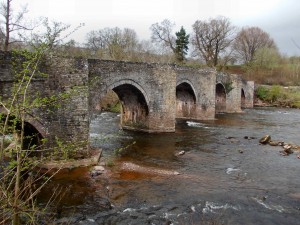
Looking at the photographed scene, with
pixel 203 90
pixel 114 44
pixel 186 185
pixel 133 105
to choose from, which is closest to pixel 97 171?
pixel 186 185

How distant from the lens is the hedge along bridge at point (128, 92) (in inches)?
477

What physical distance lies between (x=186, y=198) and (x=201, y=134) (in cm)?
1057

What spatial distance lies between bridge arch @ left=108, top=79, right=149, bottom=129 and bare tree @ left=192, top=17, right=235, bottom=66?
3075cm

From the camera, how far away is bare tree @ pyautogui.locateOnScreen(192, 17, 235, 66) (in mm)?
49375

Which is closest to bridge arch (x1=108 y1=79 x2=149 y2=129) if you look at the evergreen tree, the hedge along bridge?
the hedge along bridge

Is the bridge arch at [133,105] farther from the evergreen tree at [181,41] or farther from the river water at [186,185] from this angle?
the evergreen tree at [181,41]

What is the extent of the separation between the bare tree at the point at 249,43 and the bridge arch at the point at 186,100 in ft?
131

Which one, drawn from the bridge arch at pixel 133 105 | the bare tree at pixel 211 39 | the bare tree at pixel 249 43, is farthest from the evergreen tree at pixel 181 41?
the bridge arch at pixel 133 105

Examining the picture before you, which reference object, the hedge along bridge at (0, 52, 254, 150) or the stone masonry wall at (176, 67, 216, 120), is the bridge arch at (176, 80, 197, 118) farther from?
the stone masonry wall at (176, 67, 216, 120)

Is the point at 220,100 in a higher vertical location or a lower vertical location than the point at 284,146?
higher

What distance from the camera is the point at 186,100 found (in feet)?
86.5

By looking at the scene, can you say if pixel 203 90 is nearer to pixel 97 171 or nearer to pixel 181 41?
pixel 97 171

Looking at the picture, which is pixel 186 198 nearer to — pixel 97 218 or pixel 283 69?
pixel 97 218

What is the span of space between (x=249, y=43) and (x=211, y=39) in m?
18.2
